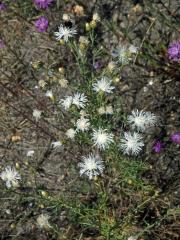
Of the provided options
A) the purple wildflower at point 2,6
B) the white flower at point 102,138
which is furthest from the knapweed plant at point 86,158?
the purple wildflower at point 2,6

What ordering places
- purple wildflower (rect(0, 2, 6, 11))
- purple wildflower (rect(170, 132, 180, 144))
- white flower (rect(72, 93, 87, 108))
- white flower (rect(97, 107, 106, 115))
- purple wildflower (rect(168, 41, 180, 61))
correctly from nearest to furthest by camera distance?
white flower (rect(97, 107, 106, 115)) → white flower (rect(72, 93, 87, 108)) → purple wildflower (rect(170, 132, 180, 144)) → purple wildflower (rect(168, 41, 180, 61)) → purple wildflower (rect(0, 2, 6, 11))

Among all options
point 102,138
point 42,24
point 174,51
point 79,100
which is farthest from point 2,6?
point 102,138

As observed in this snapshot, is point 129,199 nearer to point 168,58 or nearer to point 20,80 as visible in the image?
point 168,58

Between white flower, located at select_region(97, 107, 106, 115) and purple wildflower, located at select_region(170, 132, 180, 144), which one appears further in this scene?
purple wildflower, located at select_region(170, 132, 180, 144)

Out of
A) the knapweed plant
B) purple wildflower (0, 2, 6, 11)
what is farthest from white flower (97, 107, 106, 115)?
purple wildflower (0, 2, 6, 11)

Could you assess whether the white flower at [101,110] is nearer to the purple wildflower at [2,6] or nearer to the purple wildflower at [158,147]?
the purple wildflower at [158,147]

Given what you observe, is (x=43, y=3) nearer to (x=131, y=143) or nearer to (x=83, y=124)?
(x=83, y=124)

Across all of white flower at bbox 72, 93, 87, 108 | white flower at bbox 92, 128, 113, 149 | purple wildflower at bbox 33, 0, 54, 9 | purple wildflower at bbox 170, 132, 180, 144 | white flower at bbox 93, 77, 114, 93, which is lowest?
white flower at bbox 92, 128, 113, 149

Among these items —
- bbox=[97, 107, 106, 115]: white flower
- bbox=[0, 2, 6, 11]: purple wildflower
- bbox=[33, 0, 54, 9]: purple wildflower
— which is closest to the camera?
bbox=[97, 107, 106, 115]: white flower

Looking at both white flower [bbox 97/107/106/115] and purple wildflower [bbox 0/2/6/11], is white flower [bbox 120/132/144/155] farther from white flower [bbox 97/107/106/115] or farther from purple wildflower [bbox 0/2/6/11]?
purple wildflower [bbox 0/2/6/11]

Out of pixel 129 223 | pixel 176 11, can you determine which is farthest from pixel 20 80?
pixel 129 223

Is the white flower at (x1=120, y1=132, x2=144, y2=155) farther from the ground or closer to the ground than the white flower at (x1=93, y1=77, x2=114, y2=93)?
closer to the ground
